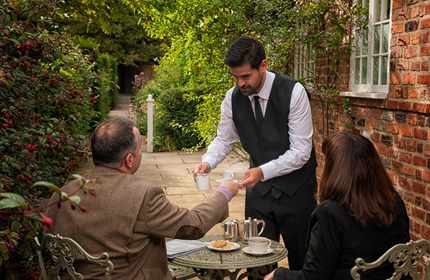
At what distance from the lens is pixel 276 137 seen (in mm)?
3678

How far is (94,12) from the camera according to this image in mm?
5977

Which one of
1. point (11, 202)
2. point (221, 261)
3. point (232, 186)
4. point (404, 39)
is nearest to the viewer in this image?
point (11, 202)

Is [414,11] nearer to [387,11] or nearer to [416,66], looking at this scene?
[416,66]

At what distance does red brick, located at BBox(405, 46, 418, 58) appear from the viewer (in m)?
4.79

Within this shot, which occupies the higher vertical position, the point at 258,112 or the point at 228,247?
the point at 258,112

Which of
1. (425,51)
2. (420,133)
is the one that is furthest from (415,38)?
(420,133)

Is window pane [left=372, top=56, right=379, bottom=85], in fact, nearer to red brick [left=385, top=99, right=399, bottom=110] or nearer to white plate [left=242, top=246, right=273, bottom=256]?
red brick [left=385, top=99, right=399, bottom=110]

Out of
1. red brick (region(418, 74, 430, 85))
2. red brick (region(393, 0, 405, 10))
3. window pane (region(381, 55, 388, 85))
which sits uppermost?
red brick (region(393, 0, 405, 10))

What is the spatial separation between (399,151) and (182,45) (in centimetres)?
408

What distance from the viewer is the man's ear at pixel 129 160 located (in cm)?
269

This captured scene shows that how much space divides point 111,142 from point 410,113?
2.96m

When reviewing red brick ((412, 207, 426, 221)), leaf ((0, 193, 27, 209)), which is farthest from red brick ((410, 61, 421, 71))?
leaf ((0, 193, 27, 209))

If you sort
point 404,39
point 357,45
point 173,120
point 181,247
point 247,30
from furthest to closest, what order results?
point 173,120 < point 247,30 < point 357,45 < point 404,39 < point 181,247

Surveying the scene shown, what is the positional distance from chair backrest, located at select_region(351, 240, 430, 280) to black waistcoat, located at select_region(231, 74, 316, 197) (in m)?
1.17
